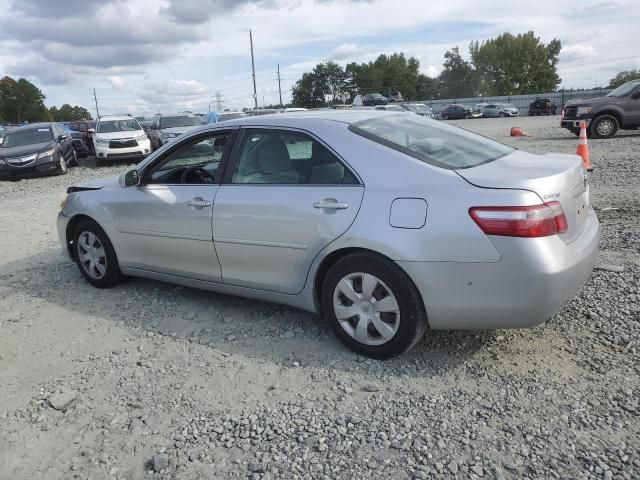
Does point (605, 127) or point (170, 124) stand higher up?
point (170, 124)

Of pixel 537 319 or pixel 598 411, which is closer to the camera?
pixel 598 411

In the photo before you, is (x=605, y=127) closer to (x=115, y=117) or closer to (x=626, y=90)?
(x=626, y=90)

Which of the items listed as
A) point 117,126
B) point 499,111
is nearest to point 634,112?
point 117,126

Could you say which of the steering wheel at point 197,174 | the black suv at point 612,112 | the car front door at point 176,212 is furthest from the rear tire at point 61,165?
the black suv at point 612,112

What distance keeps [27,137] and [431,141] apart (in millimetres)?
15666

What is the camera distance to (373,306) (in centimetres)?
332

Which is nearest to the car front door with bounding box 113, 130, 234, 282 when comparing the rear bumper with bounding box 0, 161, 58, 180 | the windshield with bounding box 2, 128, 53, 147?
the rear bumper with bounding box 0, 161, 58, 180

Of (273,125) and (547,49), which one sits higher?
(547,49)

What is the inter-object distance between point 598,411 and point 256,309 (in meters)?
2.59

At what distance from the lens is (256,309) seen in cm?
442

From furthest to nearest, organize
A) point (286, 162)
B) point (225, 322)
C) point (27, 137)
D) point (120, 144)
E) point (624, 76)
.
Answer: point (624, 76) < point (120, 144) < point (27, 137) < point (225, 322) < point (286, 162)

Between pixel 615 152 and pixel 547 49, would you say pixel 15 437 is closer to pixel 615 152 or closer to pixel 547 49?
pixel 615 152

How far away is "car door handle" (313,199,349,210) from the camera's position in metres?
3.37

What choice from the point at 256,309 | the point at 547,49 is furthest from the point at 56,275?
the point at 547,49
